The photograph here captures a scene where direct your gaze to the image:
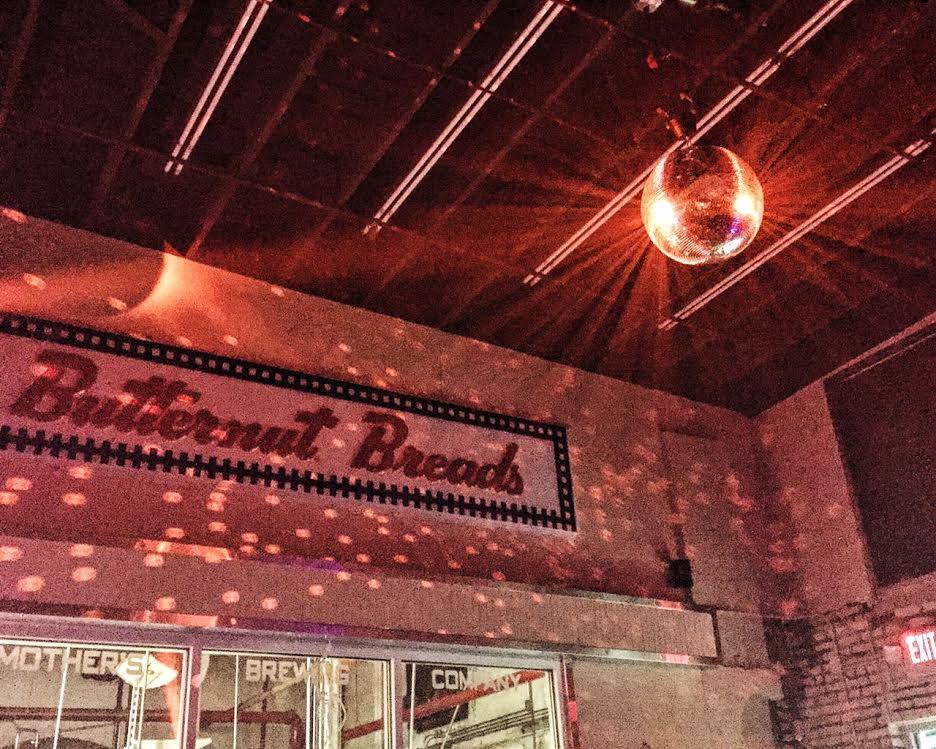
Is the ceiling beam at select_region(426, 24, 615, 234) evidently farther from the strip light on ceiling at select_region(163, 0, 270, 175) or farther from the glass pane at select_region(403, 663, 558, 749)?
the glass pane at select_region(403, 663, 558, 749)

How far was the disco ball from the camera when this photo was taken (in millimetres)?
2602

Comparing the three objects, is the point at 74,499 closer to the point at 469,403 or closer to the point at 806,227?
the point at 469,403

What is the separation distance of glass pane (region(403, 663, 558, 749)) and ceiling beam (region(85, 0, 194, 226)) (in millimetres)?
2716

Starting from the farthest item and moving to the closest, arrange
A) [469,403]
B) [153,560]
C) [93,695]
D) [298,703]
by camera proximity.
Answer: [469,403] < [298,703] < [93,695] < [153,560]

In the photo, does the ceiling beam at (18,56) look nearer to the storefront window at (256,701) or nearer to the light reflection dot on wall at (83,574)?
the light reflection dot on wall at (83,574)

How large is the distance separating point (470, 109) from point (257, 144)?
92cm

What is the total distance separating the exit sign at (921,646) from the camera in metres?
4.90

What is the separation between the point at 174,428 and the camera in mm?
4070

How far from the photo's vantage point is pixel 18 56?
3326mm

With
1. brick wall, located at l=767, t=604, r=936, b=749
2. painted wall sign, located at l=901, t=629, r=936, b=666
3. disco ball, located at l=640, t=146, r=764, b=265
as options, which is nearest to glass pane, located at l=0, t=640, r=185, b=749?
disco ball, located at l=640, t=146, r=764, b=265

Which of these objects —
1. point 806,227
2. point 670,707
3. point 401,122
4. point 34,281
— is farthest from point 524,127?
point 670,707

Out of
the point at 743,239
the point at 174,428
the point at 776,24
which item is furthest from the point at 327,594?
the point at 776,24

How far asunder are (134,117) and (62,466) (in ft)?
4.88

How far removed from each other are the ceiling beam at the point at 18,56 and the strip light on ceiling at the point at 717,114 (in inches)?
90.2
